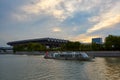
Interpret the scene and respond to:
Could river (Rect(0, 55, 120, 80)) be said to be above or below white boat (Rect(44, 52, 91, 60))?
below

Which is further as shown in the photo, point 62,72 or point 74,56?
point 74,56

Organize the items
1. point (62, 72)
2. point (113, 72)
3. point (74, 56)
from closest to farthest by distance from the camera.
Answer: point (113, 72) → point (62, 72) → point (74, 56)

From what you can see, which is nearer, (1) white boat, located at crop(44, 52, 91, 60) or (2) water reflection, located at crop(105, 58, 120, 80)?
(2) water reflection, located at crop(105, 58, 120, 80)

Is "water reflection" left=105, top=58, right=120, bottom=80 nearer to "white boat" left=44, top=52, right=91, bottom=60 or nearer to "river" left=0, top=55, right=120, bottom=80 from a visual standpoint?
"river" left=0, top=55, right=120, bottom=80

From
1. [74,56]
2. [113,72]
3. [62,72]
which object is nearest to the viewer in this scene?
[113,72]

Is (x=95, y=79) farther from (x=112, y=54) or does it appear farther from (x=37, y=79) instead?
(x=112, y=54)

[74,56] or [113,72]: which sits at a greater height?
[74,56]

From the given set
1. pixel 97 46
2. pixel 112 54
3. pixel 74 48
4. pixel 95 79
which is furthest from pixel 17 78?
pixel 74 48

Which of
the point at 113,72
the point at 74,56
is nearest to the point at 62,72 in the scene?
the point at 113,72

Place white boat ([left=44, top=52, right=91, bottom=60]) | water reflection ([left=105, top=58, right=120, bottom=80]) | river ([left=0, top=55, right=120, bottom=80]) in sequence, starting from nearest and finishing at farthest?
water reflection ([left=105, top=58, right=120, bottom=80])
river ([left=0, top=55, right=120, bottom=80])
white boat ([left=44, top=52, right=91, bottom=60])

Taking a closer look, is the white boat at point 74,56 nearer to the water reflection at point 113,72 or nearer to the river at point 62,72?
the river at point 62,72

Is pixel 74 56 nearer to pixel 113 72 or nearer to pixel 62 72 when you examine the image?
pixel 62 72

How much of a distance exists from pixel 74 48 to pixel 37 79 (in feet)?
483

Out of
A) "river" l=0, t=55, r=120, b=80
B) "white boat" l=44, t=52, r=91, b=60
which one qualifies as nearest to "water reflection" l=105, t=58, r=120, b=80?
"river" l=0, t=55, r=120, b=80
